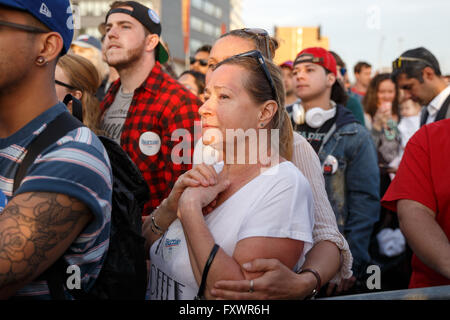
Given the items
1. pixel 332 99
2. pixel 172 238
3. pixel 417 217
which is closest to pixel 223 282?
pixel 172 238

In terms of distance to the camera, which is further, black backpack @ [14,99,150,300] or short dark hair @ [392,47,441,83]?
short dark hair @ [392,47,441,83]

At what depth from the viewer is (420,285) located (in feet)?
7.84

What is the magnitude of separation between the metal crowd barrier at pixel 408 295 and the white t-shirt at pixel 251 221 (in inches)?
13.6

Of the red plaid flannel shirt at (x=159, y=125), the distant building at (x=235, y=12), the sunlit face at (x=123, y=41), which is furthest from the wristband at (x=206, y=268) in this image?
the distant building at (x=235, y=12)

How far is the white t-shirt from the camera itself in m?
1.71

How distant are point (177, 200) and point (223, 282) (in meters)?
0.52

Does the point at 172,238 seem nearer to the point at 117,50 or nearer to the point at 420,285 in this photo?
the point at 420,285

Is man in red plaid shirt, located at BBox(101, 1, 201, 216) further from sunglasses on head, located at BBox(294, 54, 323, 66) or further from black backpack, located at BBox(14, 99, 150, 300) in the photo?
black backpack, located at BBox(14, 99, 150, 300)

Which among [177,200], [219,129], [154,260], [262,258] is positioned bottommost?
[154,260]

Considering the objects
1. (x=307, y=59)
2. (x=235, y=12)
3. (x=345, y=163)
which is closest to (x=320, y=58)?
(x=307, y=59)

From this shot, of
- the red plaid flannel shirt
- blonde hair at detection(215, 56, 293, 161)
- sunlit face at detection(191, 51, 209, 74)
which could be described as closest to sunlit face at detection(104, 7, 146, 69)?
the red plaid flannel shirt

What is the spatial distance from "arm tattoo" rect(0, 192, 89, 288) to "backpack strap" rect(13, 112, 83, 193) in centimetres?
14

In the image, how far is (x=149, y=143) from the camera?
3.54 m

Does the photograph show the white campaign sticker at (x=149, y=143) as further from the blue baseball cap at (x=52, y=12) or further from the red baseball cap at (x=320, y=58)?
the blue baseball cap at (x=52, y=12)
